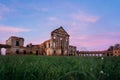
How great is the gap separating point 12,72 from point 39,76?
1.19 feet

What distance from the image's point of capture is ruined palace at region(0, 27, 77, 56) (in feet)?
199

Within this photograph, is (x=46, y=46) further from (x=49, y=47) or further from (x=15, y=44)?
(x=15, y=44)

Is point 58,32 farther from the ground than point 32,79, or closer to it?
farther from the ground

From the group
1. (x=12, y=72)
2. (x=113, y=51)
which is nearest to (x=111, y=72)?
(x=12, y=72)

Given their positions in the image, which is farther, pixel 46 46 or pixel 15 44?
pixel 46 46

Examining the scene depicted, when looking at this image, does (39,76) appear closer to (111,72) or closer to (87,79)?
(87,79)

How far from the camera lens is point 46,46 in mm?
62281

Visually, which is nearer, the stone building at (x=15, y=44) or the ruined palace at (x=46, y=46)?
the stone building at (x=15, y=44)

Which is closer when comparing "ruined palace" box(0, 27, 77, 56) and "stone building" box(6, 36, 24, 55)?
"stone building" box(6, 36, 24, 55)

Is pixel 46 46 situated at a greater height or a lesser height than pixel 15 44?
lesser

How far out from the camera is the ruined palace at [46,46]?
199ft

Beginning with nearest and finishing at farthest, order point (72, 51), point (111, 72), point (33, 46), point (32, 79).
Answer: point (32, 79), point (111, 72), point (33, 46), point (72, 51)

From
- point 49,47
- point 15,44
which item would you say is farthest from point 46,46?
point 15,44

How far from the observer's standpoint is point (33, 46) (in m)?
63.0
